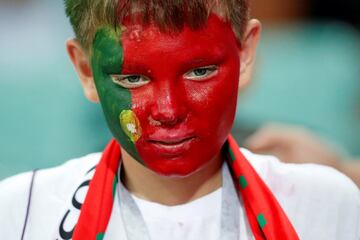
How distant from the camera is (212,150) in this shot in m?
1.46

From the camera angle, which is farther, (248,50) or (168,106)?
(248,50)

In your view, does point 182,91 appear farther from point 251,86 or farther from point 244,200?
point 251,86

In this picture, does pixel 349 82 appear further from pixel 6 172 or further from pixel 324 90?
pixel 6 172

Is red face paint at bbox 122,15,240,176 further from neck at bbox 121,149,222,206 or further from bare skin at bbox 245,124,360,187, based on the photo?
bare skin at bbox 245,124,360,187

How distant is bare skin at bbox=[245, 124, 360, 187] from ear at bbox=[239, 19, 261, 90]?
0.95m

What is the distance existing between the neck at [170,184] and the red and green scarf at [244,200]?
→ 0.04 meters

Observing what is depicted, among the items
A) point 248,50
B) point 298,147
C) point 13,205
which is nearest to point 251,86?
point 298,147

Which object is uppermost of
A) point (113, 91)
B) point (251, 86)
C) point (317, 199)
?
point (113, 91)

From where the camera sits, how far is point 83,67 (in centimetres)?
156

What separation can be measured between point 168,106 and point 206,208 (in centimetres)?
29

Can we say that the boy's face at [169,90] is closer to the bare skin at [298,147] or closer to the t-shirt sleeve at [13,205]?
the t-shirt sleeve at [13,205]

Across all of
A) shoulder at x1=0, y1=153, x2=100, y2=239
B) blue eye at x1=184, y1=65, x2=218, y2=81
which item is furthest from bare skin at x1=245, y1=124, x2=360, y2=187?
blue eye at x1=184, y1=65, x2=218, y2=81

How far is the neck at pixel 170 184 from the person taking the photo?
5.07 ft

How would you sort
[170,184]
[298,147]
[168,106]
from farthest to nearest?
1. [298,147]
2. [170,184]
3. [168,106]
